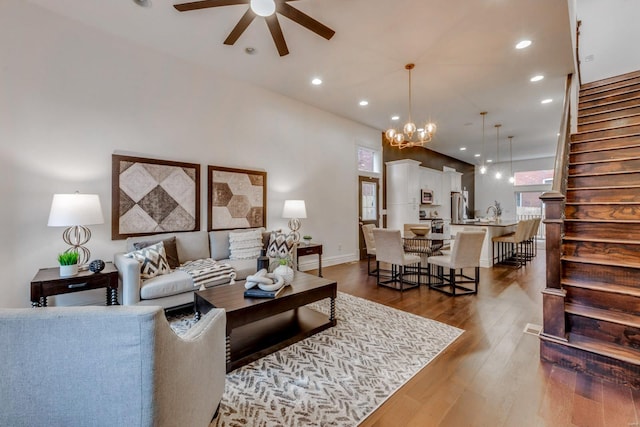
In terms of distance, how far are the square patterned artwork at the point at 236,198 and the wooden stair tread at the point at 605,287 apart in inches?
156

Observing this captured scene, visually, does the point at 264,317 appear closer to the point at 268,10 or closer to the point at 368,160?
the point at 268,10

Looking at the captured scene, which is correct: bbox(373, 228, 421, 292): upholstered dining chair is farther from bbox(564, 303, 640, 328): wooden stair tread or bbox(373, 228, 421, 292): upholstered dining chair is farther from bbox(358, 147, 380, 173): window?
bbox(358, 147, 380, 173): window

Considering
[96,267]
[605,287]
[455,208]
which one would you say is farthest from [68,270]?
[455,208]

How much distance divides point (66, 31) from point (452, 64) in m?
4.77

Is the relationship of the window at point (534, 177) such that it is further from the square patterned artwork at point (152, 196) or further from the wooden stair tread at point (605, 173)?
the square patterned artwork at point (152, 196)

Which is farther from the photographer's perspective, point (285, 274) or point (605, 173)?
point (605, 173)

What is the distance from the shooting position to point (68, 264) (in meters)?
2.57

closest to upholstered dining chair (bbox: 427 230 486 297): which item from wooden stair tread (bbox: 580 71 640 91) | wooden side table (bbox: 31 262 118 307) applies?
wooden stair tread (bbox: 580 71 640 91)

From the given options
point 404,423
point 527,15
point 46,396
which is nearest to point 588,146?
point 527,15

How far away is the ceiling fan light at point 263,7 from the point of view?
2316 mm

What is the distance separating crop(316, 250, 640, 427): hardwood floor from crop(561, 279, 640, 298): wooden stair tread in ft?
2.05

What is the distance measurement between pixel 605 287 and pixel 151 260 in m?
4.26

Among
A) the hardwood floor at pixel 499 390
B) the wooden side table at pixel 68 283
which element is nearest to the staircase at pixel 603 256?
the hardwood floor at pixel 499 390

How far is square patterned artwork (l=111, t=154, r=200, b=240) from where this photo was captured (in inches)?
131
